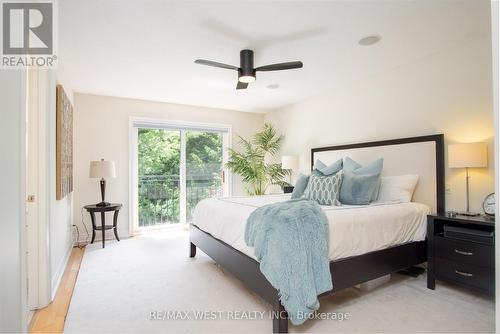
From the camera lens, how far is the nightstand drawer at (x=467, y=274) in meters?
2.24

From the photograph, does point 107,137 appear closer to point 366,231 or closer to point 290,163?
point 290,163

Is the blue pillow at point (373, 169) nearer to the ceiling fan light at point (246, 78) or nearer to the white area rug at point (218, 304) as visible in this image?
the white area rug at point (218, 304)

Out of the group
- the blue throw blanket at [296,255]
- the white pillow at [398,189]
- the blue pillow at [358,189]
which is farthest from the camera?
the white pillow at [398,189]

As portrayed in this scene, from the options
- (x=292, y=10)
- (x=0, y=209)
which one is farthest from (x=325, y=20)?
(x=0, y=209)

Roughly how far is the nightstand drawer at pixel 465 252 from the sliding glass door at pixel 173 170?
383 centimetres

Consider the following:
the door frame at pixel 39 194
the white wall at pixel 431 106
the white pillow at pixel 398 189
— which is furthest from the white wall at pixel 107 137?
the white pillow at pixel 398 189

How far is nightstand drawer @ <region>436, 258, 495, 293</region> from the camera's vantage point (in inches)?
88.1

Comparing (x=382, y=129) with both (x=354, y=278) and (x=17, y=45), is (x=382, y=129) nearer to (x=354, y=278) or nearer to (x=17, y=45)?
(x=354, y=278)

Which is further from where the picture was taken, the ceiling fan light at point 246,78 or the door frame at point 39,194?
the ceiling fan light at point 246,78

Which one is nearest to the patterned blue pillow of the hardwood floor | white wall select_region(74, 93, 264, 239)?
the hardwood floor

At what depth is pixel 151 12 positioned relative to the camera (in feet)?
7.25

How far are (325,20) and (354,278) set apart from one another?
217cm

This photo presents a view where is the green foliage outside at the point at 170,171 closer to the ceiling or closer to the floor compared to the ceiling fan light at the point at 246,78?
closer to the floor

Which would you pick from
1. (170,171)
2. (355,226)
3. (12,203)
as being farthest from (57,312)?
(170,171)
